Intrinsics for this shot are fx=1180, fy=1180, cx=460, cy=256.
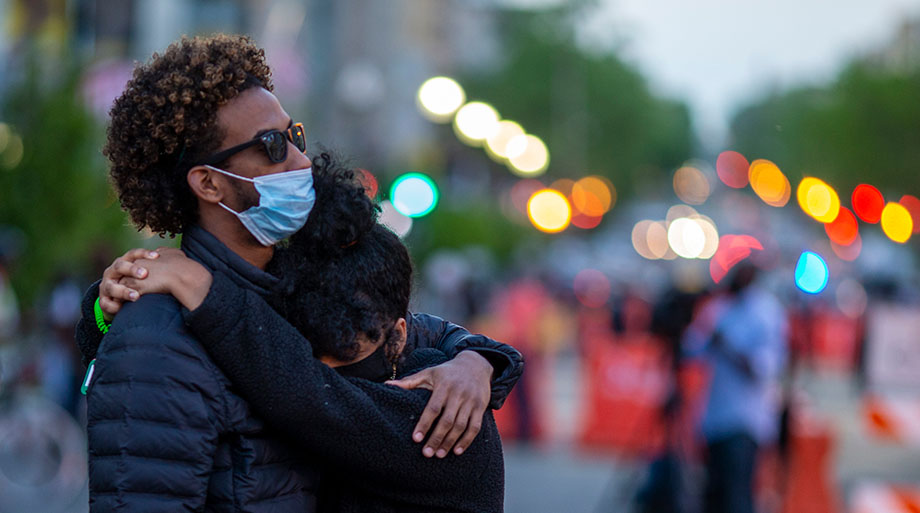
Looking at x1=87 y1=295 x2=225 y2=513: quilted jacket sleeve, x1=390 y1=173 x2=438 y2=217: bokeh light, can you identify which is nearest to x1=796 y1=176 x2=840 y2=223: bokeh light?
x1=390 y1=173 x2=438 y2=217: bokeh light

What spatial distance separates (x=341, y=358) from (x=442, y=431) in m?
0.28

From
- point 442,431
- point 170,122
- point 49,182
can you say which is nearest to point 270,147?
point 170,122

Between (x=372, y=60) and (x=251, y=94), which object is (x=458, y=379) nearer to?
(x=251, y=94)

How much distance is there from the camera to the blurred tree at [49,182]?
16531 millimetres

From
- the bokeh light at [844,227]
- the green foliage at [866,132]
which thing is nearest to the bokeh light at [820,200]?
the bokeh light at [844,227]

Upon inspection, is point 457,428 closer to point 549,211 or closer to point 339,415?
point 339,415

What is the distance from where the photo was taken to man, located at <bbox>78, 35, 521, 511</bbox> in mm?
2389

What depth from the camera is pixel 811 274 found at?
7051mm

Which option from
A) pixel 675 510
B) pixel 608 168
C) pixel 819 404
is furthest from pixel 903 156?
pixel 675 510

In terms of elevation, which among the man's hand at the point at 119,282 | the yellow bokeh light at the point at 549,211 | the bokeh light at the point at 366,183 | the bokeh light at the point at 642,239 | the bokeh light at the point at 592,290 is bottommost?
the bokeh light at the point at 642,239

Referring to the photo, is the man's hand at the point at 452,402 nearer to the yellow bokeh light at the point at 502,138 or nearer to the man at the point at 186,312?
the man at the point at 186,312

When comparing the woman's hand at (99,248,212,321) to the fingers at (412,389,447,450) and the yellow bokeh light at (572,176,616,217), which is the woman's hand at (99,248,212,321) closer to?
the fingers at (412,389,447,450)

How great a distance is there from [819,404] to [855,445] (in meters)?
4.11

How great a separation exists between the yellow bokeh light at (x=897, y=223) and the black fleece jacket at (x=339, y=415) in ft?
30.2
